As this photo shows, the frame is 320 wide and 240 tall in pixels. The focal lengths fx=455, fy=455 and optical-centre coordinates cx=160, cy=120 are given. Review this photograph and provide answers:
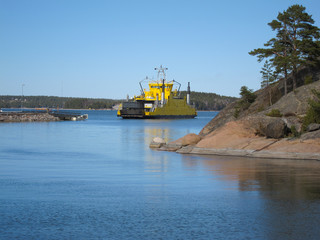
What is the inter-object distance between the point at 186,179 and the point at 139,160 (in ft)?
26.3

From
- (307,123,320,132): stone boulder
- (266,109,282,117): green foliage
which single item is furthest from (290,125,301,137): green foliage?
(266,109,282,117): green foliage

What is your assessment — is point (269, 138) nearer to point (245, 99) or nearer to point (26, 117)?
point (245, 99)

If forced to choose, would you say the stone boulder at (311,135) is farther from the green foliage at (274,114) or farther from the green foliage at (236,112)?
the green foliage at (236,112)

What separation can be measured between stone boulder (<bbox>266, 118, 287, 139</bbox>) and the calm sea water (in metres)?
4.31

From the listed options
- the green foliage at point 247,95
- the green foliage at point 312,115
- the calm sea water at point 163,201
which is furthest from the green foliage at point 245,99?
the calm sea water at point 163,201

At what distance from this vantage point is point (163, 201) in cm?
1331

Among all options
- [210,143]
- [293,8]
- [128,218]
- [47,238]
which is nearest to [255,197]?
[128,218]

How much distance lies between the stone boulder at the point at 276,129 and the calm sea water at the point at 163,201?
4313 mm

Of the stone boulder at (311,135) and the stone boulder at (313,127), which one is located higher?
the stone boulder at (313,127)

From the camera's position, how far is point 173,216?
37.8 ft

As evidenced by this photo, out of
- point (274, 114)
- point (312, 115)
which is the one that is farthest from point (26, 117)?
point (312, 115)

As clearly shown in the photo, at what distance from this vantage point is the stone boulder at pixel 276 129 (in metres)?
26.5

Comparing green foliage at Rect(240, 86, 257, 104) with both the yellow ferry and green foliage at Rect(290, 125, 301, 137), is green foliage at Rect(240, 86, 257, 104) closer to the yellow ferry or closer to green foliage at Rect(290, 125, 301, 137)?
green foliage at Rect(290, 125, 301, 137)

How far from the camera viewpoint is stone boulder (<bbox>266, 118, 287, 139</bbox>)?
86.8 feet
